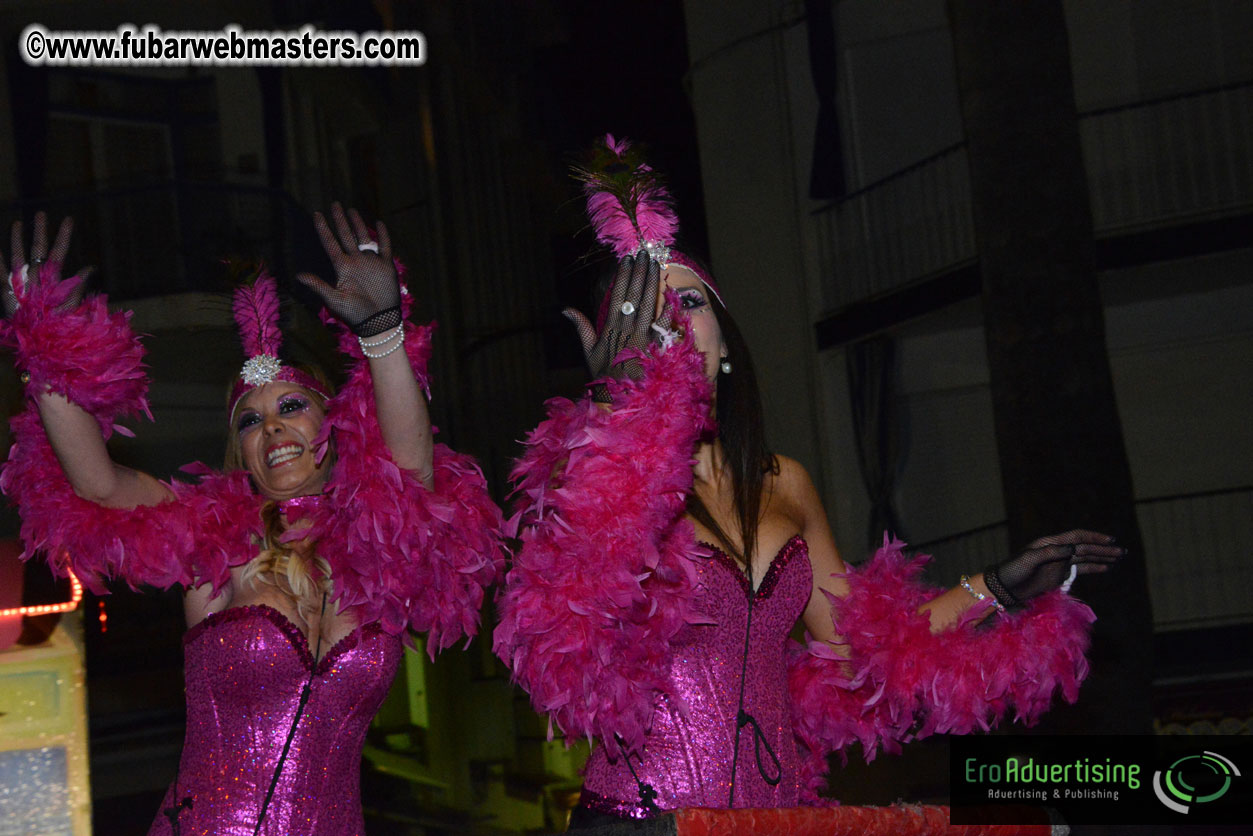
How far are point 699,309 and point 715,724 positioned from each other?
559 mm

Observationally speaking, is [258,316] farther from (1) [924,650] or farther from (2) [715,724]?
(1) [924,650]

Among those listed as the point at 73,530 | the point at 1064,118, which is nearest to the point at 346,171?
the point at 1064,118

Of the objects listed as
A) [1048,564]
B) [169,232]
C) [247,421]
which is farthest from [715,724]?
[169,232]

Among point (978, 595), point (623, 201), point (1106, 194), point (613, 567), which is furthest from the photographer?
point (1106, 194)

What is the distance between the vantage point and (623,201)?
72.9 inches

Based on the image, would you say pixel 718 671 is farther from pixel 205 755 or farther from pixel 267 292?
pixel 267 292

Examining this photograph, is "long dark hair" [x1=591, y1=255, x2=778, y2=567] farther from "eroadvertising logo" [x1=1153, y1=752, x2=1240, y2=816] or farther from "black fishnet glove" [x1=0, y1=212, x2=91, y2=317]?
"eroadvertising logo" [x1=1153, y1=752, x2=1240, y2=816]

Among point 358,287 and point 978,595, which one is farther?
point 978,595

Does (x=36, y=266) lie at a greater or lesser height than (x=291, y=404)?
greater

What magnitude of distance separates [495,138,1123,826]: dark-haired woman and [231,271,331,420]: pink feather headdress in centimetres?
62

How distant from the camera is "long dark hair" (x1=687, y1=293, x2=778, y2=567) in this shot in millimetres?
1881

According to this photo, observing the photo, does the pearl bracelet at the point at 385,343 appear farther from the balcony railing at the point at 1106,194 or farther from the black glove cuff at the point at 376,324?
the balcony railing at the point at 1106,194

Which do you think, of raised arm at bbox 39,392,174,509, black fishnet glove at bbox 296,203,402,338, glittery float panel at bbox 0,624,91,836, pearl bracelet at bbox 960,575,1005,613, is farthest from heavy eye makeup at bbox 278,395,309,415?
glittery float panel at bbox 0,624,91,836

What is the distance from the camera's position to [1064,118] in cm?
407
